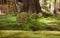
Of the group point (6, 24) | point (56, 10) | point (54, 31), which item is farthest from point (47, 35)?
point (6, 24)

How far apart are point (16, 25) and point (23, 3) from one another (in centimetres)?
55

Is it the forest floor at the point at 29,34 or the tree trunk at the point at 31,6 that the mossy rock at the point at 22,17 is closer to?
the tree trunk at the point at 31,6

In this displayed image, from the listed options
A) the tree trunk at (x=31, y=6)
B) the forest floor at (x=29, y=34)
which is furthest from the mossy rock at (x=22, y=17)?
the forest floor at (x=29, y=34)

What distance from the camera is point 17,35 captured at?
5410 millimetres

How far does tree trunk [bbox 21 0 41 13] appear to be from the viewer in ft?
18.2

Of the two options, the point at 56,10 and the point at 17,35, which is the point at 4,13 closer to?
the point at 17,35

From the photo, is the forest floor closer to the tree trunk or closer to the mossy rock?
the mossy rock

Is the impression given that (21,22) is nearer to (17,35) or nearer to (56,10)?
(17,35)

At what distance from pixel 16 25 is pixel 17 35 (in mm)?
235

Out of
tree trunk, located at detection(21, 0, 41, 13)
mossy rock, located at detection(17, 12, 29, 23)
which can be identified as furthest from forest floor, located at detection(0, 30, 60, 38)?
tree trunk, located at detection(21, 0, 41, 13)

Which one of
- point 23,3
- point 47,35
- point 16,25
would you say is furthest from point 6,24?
point 47,35

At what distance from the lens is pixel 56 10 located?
18.2 feet

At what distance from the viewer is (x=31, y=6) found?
5.61 meters

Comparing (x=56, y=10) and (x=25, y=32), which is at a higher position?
(x=56, y=10)
